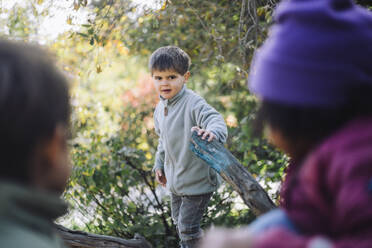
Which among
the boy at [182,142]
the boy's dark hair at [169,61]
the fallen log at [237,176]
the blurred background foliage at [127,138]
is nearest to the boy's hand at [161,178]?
the boy at [182,142]

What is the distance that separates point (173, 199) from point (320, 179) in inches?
99.1

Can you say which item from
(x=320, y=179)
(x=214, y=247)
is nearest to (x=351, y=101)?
(x=320, y=179)

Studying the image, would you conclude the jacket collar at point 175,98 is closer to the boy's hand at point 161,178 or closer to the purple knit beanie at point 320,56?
the boy's hand at point 161,178

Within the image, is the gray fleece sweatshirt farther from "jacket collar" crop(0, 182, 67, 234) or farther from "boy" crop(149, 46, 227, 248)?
"jacket collar" crop(0, 182, 67, 234)

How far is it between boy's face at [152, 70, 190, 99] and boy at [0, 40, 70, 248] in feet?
7.37

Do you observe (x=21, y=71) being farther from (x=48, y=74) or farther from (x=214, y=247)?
(x=214, y=247)

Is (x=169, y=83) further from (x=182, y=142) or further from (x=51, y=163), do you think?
(x=51, y=163)

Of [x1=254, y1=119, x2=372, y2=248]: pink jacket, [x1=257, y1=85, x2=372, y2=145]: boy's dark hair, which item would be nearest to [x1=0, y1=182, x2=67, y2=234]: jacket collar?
[x1=254, y1=119, x2=372, y2=248]: pink jacket

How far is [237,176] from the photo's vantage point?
2289 millimetres

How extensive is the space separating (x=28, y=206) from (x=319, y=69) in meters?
0.78

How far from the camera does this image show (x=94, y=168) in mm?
4152

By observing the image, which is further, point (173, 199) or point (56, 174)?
point (173, 199)

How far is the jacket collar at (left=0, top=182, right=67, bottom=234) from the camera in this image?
1.00 meters

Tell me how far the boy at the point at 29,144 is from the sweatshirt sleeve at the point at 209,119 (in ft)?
5.86
